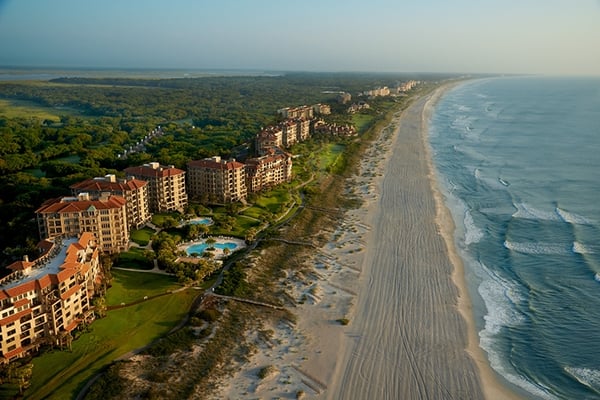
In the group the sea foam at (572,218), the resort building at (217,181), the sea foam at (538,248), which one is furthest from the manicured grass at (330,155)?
the sea foam at (538,248)

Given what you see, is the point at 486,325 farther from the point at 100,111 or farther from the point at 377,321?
the point at 100,111

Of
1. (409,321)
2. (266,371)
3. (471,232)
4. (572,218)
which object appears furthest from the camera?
(572,218)

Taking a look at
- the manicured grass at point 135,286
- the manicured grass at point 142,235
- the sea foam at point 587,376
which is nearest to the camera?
the sea foam at point 587,376

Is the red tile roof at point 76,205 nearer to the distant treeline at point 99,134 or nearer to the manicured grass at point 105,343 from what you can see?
the distant treeline at point 99,134

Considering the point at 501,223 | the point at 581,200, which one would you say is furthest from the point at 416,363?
the point at 581,200

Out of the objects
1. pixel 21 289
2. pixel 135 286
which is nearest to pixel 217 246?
pixel 135 286

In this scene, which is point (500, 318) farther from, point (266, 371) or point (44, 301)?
point (44, 301)

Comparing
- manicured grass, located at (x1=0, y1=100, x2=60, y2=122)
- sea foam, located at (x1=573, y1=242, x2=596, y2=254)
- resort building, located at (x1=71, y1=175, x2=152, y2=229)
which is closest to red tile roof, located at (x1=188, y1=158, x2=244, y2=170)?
resort building, located at (x1=71, y1=175, x2=152, y2=229)
